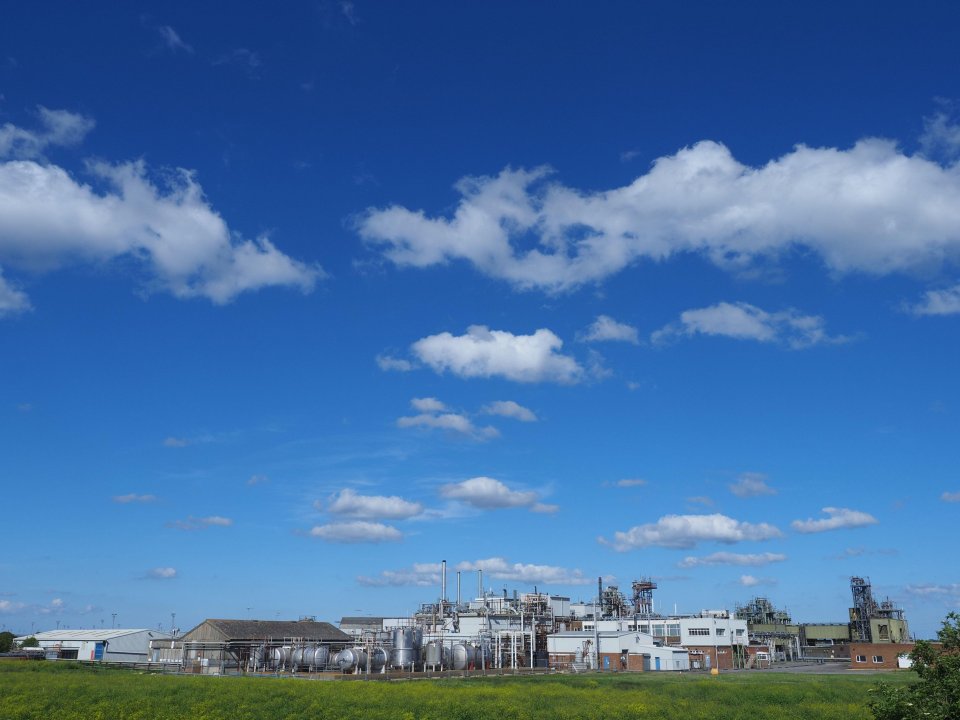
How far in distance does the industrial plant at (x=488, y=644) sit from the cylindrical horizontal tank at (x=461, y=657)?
0.13 meters

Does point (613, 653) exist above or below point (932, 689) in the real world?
below

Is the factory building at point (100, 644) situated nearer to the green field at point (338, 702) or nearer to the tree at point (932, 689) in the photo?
the green field at point (338, 702)

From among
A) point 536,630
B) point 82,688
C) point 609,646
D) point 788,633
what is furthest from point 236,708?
point 788,633

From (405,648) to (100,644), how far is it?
39.7m

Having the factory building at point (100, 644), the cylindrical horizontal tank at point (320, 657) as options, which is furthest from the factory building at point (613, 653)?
the factory building at point (100, 644)

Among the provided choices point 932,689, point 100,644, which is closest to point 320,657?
point 100,644

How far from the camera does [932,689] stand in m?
24.2

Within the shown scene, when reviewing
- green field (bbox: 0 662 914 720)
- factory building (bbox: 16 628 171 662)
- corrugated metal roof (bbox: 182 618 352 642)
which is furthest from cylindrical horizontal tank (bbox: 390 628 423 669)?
green field (bbox: 0 662 914 720)

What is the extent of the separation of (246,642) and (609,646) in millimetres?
42980

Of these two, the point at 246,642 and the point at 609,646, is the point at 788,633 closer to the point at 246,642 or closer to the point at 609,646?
the point at 609,646

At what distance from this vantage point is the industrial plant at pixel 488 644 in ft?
272

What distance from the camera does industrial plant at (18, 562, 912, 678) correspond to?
82.8m

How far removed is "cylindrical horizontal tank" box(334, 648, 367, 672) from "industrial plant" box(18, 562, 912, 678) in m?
0.11

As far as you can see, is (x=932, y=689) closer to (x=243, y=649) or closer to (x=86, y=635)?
(x=243, y=649)
